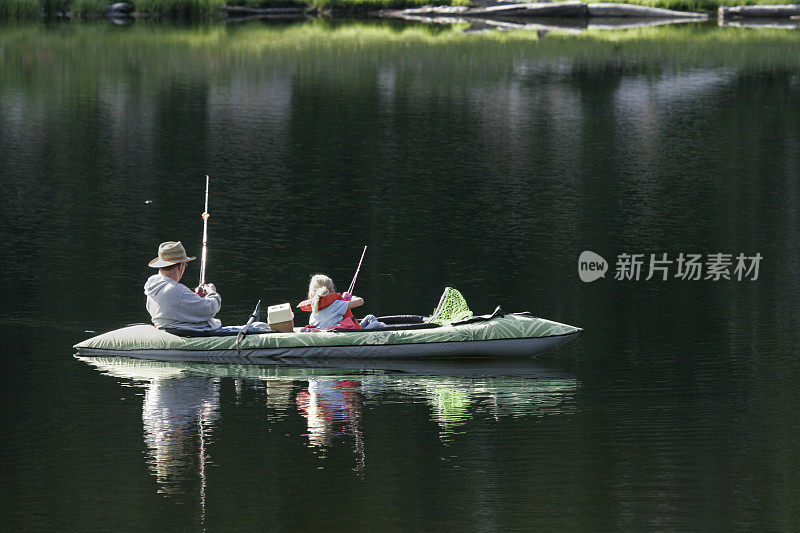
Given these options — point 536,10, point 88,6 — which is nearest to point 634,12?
point 536,10

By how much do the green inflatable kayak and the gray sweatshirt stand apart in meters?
0.16

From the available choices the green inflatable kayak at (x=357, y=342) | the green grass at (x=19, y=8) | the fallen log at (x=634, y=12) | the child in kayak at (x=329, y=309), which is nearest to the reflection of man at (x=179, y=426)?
the green inflatable kayak at (x=357, y=342)

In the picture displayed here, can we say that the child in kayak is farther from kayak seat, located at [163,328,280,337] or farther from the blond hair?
kayak seat, located at [163,328,280,337]

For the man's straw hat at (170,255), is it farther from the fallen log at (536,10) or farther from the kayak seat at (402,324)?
the fallen log at (536,10)

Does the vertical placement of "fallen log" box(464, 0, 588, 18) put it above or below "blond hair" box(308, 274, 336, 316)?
above

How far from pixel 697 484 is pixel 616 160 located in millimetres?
16532

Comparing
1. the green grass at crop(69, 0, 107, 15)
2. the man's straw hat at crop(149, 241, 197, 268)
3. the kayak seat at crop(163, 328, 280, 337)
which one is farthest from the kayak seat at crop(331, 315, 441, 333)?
the green grass at crop(69, 0, 107, 15)

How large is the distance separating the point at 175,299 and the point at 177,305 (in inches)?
2.9

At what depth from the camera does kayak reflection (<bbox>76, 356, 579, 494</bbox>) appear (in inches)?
413

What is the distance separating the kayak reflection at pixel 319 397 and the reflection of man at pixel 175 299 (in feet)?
1.47

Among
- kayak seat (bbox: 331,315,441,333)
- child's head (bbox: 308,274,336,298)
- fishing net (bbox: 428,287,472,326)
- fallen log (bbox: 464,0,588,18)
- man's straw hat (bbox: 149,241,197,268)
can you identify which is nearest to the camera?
man's straw hat (bbox: 149,241,197,268)

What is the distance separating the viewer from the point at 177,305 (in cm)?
1295

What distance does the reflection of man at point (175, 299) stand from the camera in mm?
12773

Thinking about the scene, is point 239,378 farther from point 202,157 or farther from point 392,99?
point 392,99
